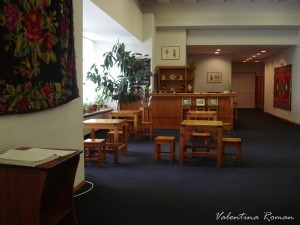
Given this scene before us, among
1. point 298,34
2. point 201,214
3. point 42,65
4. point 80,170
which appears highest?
point 298,34

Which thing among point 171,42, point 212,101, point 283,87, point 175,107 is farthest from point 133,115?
point 283,87

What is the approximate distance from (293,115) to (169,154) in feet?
23.1

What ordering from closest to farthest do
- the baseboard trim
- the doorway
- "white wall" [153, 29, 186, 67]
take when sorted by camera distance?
1. the baseboard trim
2. "white wall" [153, 29, 186, 67]
3. the doorway

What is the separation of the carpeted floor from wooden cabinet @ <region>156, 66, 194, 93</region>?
15.7ft

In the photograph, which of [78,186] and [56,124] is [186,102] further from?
[56,124]

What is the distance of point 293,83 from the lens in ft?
35.0

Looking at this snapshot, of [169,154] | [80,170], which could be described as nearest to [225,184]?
[169,154]

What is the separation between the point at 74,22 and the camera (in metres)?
3.62

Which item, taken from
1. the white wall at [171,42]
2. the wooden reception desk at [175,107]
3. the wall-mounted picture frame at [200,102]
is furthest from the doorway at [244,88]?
the wall-mounted picture frame at [200,102]

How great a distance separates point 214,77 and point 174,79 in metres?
3.67

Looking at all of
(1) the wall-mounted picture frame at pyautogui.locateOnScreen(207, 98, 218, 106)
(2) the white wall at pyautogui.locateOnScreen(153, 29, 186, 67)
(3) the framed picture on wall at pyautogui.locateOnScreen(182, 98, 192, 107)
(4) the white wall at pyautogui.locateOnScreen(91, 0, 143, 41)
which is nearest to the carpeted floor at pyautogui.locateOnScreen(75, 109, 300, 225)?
(4) the white wall at pyautogui.locateOnScreen(91, 0, 143, 41)

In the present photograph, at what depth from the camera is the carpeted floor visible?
297cm

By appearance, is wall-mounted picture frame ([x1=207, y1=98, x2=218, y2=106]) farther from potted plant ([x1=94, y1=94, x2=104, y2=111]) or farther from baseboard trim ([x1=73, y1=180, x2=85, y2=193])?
baseboard trim ([x1=73, y1=180, x2=85, y2=193])

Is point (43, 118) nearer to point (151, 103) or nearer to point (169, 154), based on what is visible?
point (169, 154)
